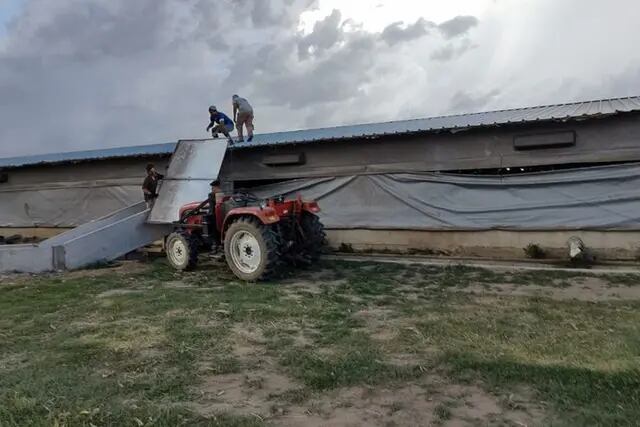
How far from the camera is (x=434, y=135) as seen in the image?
981 cm

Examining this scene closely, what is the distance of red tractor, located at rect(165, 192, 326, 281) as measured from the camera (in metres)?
7.48

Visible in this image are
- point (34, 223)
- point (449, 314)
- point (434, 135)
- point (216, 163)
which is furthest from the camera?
point (34, 223)

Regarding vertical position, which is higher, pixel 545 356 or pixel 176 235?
pixel 176 235

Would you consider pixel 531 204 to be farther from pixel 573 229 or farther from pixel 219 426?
pixel 219 426

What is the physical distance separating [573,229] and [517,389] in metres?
6.05

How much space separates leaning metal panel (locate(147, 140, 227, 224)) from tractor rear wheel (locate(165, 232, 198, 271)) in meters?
0.93

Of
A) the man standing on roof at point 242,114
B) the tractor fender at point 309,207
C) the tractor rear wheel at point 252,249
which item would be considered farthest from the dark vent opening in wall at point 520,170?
the man standing on roof at point 242,114

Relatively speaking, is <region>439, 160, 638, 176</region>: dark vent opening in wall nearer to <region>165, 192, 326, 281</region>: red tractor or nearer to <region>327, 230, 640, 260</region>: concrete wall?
<region>327, 230, 640, 260</region>: concrete wall

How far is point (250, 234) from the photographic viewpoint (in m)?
7.57

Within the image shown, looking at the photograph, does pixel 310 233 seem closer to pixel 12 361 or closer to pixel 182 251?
pixel 182 251

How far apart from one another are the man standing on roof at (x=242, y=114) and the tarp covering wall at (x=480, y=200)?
4.66ft

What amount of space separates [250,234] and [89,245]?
361 centimetres

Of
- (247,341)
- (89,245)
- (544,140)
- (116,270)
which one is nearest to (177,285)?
(116,270)

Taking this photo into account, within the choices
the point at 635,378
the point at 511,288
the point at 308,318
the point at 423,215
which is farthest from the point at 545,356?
the point at 423,215
